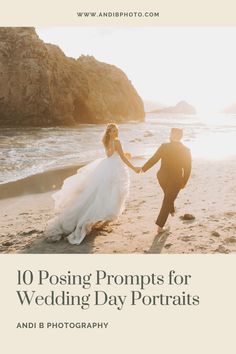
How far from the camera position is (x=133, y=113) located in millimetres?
96938

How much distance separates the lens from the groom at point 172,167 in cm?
654

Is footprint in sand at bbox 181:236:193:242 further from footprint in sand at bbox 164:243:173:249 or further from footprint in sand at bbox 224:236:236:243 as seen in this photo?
footprint in sand at bbox 224:236:236:243

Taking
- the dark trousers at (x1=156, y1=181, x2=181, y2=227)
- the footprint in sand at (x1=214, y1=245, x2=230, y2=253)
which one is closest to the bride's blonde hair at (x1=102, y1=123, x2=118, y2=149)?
the dark trousers at (x1=156, y1=181, x2=181, y2=227)

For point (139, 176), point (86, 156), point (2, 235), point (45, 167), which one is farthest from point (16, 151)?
point (2, 235)

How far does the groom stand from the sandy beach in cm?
48

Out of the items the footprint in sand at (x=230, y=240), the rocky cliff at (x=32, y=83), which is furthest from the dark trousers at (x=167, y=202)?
the rocky cliff at (x=32, y=83)

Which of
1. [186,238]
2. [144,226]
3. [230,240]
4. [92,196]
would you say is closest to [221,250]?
[230,240]

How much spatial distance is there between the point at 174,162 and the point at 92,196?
1.45 metres

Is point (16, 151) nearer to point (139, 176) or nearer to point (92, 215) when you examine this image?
point (139, 176)

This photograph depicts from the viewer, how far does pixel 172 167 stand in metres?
6.54

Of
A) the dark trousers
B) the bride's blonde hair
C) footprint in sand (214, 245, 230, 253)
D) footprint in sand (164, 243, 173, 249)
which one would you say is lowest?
footprint in sand (214, 245, 230, 253)

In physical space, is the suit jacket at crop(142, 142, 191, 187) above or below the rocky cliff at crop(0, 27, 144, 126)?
below

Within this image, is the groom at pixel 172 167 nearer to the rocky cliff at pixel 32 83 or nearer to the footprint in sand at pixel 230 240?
the footprint in sand at pixel 230 240

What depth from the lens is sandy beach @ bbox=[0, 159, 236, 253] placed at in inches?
240
